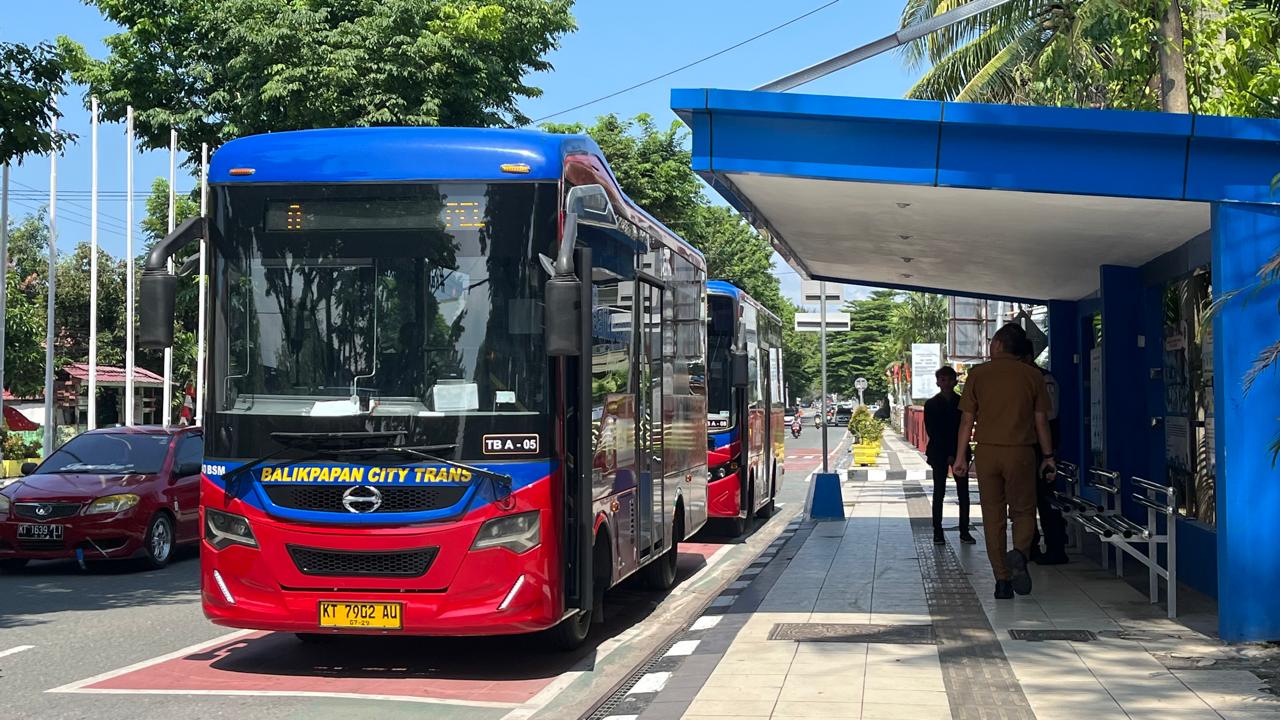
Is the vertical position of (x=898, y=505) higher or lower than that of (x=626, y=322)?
lower

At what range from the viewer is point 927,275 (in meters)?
17.9

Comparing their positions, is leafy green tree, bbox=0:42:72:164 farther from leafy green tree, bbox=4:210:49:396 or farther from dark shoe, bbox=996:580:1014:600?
leafy green tree, bbox=4:210:49:396

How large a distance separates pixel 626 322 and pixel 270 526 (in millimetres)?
3304

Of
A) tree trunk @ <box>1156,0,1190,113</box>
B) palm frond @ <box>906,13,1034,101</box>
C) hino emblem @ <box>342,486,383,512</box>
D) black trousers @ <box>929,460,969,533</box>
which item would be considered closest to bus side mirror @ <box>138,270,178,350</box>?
hino emblem @ <box>342,486,383,512</box>

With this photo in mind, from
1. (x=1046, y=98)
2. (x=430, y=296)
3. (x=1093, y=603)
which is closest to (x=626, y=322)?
(x=430, y=296)

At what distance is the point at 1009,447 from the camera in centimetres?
1148

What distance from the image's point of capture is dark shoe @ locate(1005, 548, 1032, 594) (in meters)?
11.6

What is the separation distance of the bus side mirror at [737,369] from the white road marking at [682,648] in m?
8.32

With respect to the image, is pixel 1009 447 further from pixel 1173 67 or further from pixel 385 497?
pixel 1173 67

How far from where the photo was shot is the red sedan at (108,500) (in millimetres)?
15062

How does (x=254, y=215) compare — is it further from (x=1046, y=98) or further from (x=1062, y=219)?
(x=1046, y=98)

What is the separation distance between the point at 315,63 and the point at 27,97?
9380mm

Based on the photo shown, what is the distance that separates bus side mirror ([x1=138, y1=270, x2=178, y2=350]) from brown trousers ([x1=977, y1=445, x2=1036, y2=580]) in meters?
6.25

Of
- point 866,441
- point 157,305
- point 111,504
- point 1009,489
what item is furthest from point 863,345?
point 157,305
